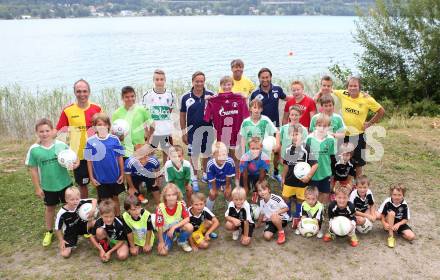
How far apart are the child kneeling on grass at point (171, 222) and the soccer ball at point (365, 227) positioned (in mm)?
2227

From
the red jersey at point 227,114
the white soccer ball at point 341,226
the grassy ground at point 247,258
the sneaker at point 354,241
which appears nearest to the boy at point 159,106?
the red jersey at point 227,114

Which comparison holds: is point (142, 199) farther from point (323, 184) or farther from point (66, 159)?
point (323, 184)

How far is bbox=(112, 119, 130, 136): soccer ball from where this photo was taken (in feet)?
19.6

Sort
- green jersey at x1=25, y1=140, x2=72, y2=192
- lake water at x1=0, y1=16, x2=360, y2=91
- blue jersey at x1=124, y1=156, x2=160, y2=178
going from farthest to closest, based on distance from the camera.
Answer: lake water at x1=0, y1=16, x2=360, y2=91 < blue jersey at x1=124, y1=156, x2=160, y2=178 < green jersey at x1=25, y1=140, x2=72, y2=192

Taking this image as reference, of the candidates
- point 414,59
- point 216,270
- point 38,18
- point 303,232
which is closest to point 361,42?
point 414,59

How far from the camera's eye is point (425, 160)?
8.27m

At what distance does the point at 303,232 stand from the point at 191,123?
8.54ft

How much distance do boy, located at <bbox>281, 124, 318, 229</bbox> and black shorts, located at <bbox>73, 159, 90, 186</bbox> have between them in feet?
9.28

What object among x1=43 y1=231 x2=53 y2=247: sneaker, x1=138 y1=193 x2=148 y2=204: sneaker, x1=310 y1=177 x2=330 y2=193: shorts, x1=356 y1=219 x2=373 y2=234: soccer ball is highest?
x1=310 y1=177 x2=330 y2=193: shorts

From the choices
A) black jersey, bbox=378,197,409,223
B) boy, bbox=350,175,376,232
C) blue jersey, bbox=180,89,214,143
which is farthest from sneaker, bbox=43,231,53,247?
black jersey, bbox=378,197,409,223

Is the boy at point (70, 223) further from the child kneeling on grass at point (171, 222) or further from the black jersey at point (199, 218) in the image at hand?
the black jersey at point (199, 218)

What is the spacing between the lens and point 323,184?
5941 millimetres

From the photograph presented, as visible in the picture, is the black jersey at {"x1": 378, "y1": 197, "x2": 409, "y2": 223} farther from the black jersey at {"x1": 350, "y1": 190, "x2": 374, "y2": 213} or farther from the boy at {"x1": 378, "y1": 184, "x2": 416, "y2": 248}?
the black jersey at {"x1": 350, "y1": 190, "x2": 374, "y2": 213}

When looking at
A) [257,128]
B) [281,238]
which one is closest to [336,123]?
[257,128]
